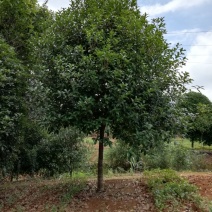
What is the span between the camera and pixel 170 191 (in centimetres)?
457

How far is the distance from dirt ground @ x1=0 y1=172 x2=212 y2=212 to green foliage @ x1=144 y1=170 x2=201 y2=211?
0.42ft

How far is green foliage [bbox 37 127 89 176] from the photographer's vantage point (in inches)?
280

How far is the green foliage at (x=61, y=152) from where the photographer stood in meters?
7.11

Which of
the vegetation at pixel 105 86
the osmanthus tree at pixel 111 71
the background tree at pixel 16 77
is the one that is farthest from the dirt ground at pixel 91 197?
the osmanthus tree at pixel 111 71

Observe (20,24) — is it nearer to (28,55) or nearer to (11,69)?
(28,55)

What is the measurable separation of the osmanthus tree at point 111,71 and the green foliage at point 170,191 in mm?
875

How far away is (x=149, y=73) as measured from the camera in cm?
430

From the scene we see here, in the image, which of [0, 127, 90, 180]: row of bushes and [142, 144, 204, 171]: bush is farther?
[142, 144, 204, 171]: bush

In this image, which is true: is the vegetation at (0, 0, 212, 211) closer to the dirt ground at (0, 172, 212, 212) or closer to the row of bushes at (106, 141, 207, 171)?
the dirt ground at (0, 172, 212, 212)

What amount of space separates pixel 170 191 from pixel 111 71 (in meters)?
2.05

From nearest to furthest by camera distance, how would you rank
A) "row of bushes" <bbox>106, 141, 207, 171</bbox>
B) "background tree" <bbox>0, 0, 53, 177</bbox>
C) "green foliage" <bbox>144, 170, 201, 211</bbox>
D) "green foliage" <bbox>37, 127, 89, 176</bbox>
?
"green foliage" <bbox>144, 170, 201, 211</bbox> → "background tree" <bbox>0, 0, 53, 177</bbox> → "green foliage" <bbox>37, 127, 89, 176</bbox> → "row of bushes" <bbox>106, 141, 207, 171</bbox>

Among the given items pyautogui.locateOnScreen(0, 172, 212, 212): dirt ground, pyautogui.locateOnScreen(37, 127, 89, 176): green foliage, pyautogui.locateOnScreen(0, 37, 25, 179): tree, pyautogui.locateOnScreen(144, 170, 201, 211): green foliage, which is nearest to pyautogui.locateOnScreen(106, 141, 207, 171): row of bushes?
pyautogui.locateOnScreen(37, 127, 89, 176): green foliage

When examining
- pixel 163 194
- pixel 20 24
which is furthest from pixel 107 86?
pixel 20 24

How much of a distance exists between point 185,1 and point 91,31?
113 inches
